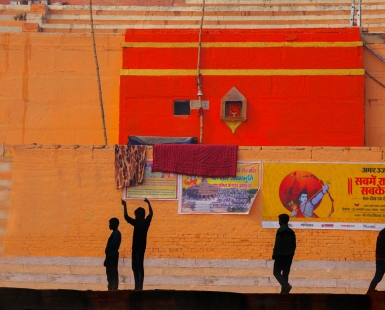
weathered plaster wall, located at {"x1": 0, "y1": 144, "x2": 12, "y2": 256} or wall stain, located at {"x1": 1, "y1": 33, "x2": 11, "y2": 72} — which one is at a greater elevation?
wall stain, located at {"x1": 1, "y1": 33, "x2": 11, "y2": 72}

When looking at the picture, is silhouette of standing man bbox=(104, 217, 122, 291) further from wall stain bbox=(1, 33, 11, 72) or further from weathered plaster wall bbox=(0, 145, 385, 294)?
wall stain bbox=(1, 33, 11, 72)

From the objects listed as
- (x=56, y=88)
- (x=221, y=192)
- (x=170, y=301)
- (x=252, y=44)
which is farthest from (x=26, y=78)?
(x=170, y=301)

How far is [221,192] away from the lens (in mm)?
15773

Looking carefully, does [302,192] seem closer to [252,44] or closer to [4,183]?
[252,44]

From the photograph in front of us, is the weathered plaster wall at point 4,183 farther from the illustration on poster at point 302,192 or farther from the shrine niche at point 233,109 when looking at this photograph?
the shrine niche at point 233,109

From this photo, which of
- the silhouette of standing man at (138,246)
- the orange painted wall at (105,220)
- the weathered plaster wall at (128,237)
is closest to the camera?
the silhouette of standing man at (138,246)

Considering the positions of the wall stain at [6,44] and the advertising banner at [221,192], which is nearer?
the advertising banner at [221,192]

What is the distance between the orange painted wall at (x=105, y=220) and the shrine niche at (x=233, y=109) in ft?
12.5

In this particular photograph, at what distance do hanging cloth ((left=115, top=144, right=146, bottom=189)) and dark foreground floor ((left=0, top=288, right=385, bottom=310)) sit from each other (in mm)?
6048

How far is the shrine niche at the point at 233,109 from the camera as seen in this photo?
766 inches

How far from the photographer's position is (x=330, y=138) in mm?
19359

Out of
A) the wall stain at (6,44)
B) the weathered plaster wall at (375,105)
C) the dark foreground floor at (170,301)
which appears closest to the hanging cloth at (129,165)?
the wall stain at (6,44)

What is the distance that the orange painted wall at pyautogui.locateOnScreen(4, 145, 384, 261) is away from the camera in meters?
15.5

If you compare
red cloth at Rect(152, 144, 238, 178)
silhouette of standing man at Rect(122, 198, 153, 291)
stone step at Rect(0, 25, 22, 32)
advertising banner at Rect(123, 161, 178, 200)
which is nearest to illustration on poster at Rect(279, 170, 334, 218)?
red cloth at Rect(152, 144, 238, 178)
